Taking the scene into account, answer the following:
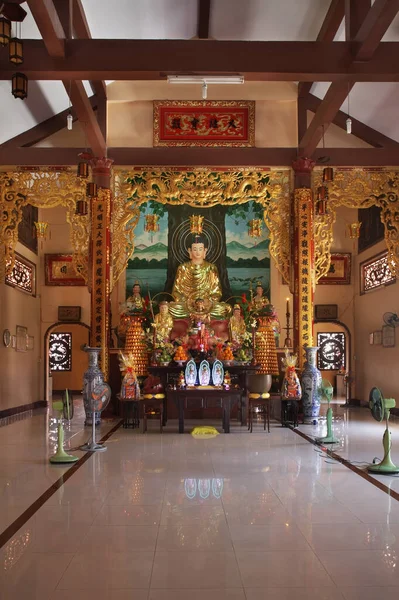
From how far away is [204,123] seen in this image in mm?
10023

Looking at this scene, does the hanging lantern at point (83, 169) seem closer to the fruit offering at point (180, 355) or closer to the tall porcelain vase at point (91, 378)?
the tall porcelain vase at point (91, 378)

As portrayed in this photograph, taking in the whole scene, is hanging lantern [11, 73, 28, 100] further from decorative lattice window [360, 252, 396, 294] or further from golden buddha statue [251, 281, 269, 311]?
decorative lattice window [360, 252, 396, 294]

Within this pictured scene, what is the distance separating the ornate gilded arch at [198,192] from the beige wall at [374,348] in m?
2.33

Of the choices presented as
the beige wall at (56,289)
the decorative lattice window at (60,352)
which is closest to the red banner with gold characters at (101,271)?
the beige wall at (56,289)

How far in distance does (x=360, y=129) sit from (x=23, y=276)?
6531 mm

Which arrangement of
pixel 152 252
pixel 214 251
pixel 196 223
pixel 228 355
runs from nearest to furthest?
pixel 228 355 < pixel 196 223 < pixel 214 251 < pixel 152 252

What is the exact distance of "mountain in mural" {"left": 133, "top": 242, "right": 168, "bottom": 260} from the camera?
11961mm

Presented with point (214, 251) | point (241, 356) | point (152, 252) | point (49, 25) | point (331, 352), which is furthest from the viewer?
point (331, 352)

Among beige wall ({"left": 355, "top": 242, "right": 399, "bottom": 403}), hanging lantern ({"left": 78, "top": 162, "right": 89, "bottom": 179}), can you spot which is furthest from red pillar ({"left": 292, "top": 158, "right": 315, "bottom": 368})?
hanging lantern ({"left": 78, "top": 162, "right": 89, "bottom": 179})

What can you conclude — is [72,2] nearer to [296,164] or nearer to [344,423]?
[296,164]

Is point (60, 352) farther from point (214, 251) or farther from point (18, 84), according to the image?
point (18, 84)

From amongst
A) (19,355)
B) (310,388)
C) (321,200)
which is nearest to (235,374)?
(310,388)

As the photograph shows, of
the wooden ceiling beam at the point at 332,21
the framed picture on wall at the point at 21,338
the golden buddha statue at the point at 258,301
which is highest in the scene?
the wooden ceiling beam at the point at 332,21

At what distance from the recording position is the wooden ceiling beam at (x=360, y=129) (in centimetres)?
970
